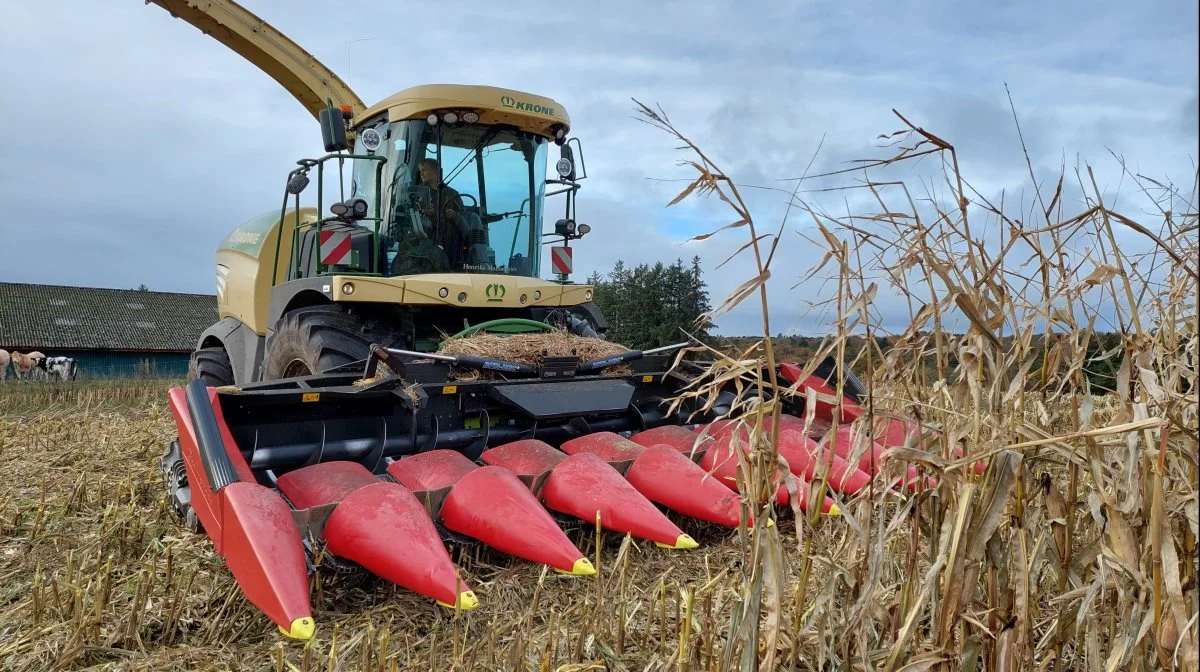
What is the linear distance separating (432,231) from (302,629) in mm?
3401

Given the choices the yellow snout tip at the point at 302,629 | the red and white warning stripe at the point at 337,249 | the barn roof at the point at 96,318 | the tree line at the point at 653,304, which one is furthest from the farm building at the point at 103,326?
the yellow snout tip at the point at 302,629

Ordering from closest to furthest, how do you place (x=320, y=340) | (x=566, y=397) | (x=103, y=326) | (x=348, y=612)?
(x=348, y=612), (x=566, y=397), (x=320, y=340), (x=103, y=326)

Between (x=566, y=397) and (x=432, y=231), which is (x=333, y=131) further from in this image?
(x=566, y=397)

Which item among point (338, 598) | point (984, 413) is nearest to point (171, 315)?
point (338, 598)

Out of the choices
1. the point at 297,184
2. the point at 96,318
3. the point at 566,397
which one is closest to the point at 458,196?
the point at 297,184

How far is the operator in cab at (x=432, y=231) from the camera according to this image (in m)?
5.24

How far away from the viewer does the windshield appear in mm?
5246

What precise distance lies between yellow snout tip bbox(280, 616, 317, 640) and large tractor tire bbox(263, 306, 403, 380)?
2.33 meters

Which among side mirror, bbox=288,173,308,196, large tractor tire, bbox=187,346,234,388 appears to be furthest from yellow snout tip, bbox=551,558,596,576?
large tractor tire, bbox=187,346,234,388

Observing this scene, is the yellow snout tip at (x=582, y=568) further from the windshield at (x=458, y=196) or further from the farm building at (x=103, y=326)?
the farm building at (x=103, y=326)

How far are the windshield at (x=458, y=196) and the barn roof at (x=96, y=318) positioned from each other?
27434 millimetres

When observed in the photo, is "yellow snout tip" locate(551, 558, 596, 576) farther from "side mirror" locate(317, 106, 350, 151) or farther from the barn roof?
the barn roof

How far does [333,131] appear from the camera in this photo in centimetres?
502

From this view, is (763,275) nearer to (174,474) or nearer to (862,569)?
(862,569)
